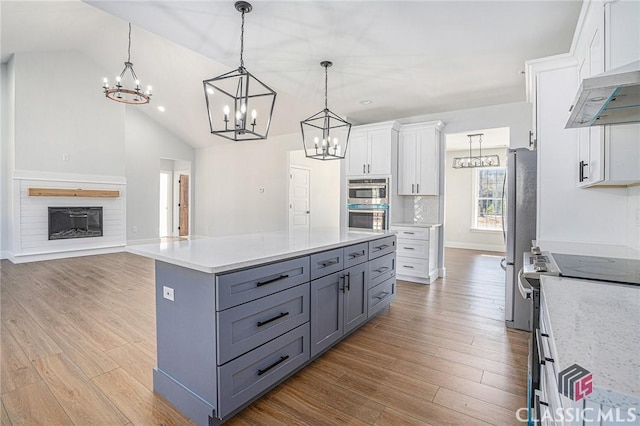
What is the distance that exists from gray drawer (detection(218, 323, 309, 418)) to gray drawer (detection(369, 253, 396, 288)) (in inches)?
41.1

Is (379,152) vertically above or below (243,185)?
above

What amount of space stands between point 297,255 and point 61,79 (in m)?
7.34

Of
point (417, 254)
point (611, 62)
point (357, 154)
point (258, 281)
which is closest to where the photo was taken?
point (611, 62)

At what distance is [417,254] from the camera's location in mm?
4707

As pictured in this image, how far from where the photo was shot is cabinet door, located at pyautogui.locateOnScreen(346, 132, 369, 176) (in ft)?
17.0

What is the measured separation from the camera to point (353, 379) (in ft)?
6.96

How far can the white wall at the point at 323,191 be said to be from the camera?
26.7 ft

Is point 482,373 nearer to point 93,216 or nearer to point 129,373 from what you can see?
point 129,373

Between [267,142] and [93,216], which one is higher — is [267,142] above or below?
above

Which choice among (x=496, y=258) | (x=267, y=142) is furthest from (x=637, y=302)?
(x=267, y=142)

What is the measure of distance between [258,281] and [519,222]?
2686 millimetres

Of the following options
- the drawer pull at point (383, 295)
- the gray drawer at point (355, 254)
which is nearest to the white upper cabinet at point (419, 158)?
the drawer pull at point (383, 295)

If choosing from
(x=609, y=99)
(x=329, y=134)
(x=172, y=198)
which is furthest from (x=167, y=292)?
(x=172, y=198)

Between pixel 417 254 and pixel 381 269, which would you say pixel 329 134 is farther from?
pixel 381 269
